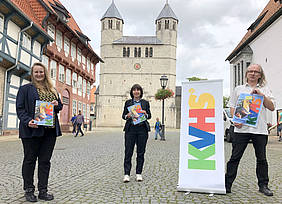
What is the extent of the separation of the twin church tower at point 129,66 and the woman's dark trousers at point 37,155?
57.7m

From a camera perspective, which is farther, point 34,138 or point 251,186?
point 251,186

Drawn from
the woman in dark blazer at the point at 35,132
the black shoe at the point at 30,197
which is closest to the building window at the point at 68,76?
the woman in dark blazer at the point at 35,132

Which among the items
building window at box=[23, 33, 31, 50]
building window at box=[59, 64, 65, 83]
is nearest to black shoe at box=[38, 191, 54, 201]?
building window at box=[23, 33, 31, 50]

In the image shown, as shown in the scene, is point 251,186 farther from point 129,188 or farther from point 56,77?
point 56,77

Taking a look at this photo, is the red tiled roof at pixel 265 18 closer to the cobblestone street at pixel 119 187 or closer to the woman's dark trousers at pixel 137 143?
the cobblestone street at pixel 119 187

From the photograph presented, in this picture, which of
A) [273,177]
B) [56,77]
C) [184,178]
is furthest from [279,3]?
[184,178]

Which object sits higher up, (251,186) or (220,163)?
(220,163)

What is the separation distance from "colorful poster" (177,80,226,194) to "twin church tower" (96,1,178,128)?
56.7m

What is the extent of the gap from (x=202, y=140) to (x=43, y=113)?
242cm

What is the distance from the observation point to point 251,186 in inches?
192

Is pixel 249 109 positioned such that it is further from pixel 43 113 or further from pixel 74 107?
pixel 74 107

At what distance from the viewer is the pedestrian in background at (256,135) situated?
4.38 meters

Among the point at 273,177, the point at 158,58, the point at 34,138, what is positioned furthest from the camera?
the point at 158,58

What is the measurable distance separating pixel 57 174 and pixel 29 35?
16.0m
